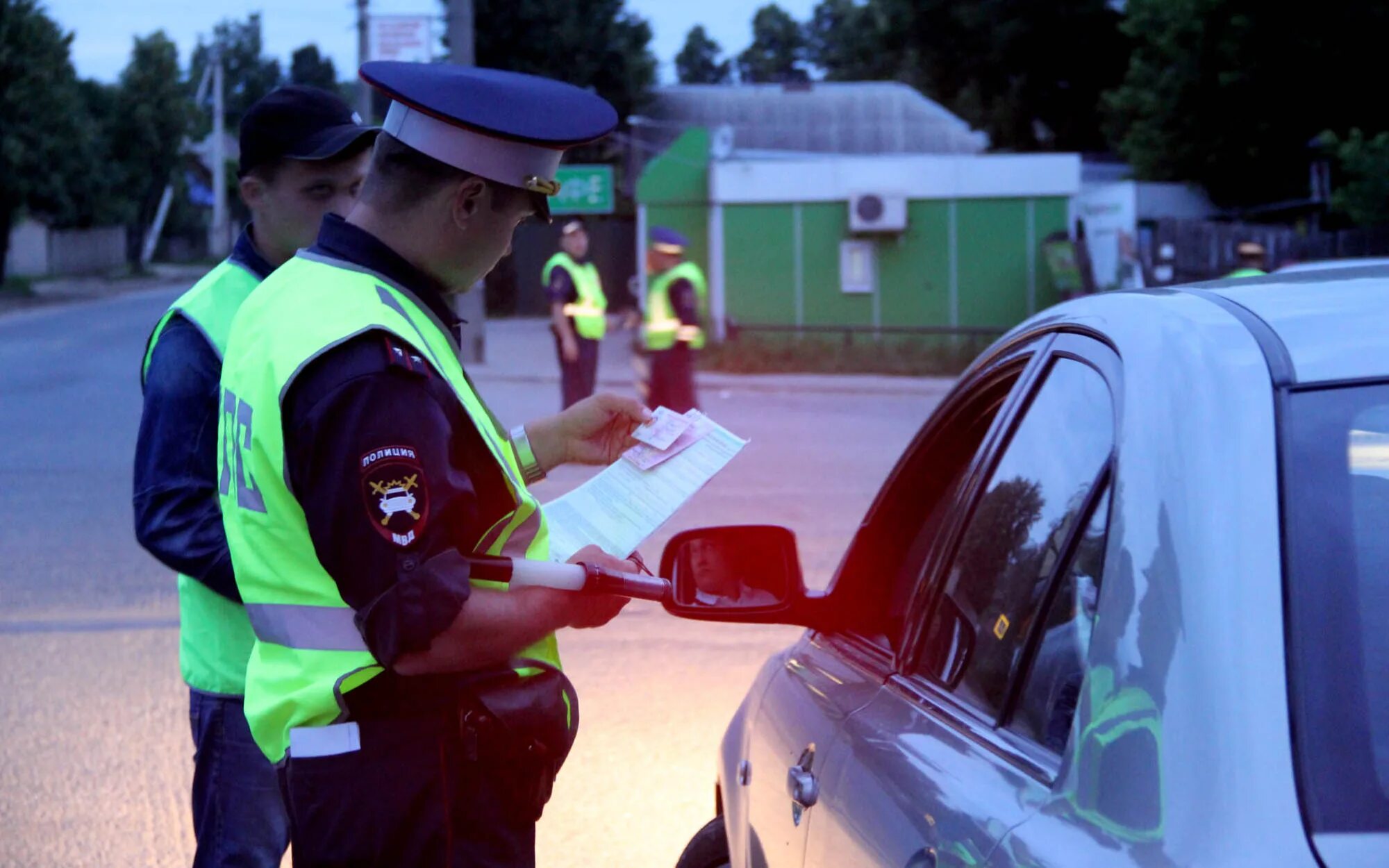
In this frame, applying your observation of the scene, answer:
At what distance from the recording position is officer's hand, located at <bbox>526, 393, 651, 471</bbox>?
2.68 m

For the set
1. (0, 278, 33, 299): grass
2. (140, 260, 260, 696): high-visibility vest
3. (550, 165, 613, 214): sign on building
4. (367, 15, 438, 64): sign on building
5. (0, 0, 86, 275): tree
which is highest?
(0, 0, 86, 275): tree

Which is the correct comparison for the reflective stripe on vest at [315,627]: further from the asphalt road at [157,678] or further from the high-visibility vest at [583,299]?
the high-visibility vest at [583,299]

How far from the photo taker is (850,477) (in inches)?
480

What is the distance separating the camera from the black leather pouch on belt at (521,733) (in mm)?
2188

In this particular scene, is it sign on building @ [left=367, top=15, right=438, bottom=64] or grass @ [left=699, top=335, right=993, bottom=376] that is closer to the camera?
sign on building @ [left=367, top=15, right=438, bottom=64]

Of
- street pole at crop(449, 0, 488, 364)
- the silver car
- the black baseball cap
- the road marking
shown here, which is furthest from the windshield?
street pole at crop(449, 0, 488, 364)

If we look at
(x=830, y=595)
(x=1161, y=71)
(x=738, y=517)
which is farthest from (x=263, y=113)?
(x=1161, y=71)

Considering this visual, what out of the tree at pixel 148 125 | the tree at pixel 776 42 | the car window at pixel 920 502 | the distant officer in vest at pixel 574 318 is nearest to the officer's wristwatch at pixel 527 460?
the car window at pixel 920 502

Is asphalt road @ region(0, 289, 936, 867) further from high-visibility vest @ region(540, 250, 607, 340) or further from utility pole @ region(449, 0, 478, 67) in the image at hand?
utility pole @ region(449, 0, 478, 67)

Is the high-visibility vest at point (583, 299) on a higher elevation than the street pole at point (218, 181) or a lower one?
lower

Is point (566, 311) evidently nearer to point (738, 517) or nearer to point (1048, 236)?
point (738, 517)

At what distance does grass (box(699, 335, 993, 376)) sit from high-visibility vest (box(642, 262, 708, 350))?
376 inches

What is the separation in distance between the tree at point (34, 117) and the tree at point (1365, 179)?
32592 millimetres

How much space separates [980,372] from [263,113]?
146 cm
